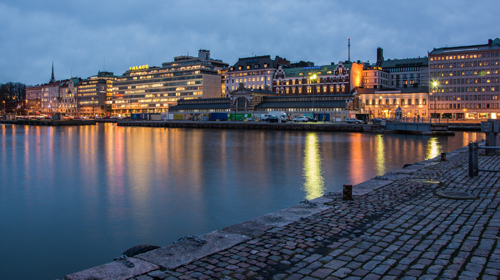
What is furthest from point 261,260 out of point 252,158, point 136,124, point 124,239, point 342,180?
point 136,124

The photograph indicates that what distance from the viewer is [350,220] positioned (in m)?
11.8

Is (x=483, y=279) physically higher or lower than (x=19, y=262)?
higher

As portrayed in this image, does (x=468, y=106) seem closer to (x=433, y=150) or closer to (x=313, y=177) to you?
(x=433, y=150)

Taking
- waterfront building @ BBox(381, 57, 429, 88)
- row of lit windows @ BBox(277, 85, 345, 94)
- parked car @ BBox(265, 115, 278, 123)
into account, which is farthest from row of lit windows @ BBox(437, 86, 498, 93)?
parked car @ BBox(265, 115, 278, 123)

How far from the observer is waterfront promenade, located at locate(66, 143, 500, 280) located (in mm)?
8023

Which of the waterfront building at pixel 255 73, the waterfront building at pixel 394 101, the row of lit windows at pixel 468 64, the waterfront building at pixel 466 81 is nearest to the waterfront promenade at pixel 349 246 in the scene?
the waterfront building at pixel 394 101

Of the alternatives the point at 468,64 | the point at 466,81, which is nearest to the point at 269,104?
the point at 466,81

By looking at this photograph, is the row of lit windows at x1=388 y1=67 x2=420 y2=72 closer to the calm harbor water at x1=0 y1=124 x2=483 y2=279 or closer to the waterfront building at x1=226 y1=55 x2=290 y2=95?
the waterfront building at x1=226 y1=55 x2=290 y2=95

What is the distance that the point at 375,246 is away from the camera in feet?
31.1

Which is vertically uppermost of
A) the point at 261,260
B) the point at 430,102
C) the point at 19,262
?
the point at 430,102

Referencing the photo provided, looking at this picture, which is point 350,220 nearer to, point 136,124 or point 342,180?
point 342,180

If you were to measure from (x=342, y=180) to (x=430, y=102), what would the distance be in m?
133

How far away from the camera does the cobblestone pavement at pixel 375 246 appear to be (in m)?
7.97

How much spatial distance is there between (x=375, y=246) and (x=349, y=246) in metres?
0.66
